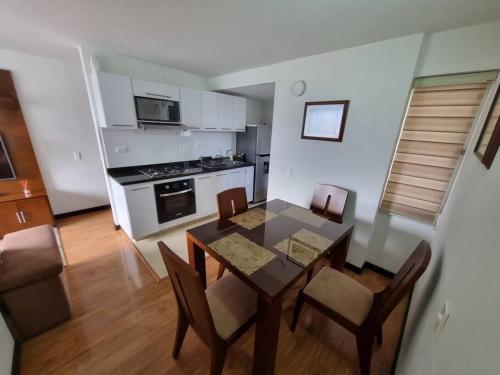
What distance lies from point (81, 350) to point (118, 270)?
32.7 inches

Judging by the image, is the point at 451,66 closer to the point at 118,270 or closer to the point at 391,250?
the point at 391,250

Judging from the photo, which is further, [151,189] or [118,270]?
[151,189]

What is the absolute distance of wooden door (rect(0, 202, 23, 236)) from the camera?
2.54 m

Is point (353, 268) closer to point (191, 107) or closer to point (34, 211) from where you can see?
point (191, 107)

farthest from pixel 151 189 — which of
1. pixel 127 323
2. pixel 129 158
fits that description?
pixel 127 323

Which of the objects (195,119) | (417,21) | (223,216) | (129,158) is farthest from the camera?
(195,119)

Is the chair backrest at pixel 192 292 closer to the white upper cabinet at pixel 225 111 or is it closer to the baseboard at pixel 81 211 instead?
the white upper cabinet at pixel 225 111

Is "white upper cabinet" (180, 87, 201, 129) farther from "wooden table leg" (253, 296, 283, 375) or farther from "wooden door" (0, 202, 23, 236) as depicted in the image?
"wooden table leg" (253, 296, 283, 375)

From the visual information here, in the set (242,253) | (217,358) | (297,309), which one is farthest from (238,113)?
(217,358)

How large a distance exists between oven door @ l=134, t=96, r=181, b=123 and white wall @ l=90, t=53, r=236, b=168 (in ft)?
1.20

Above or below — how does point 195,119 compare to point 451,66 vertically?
below

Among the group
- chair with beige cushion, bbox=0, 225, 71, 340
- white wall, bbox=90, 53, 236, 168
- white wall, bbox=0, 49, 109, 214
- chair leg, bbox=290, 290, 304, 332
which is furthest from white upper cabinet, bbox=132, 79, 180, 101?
chair leg, bbox=290, 290, 304, 332

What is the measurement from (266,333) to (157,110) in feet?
9.19

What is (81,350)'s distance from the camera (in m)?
1.40
